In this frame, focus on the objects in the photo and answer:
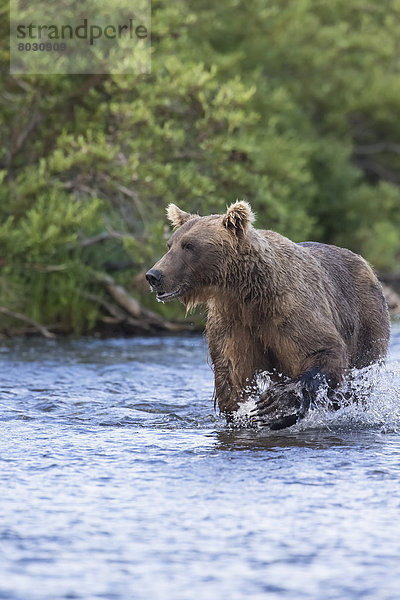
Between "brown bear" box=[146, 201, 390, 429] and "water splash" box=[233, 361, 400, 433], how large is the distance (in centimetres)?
6

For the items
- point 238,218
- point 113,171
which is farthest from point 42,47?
point 238,218

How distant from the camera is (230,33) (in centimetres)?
1995

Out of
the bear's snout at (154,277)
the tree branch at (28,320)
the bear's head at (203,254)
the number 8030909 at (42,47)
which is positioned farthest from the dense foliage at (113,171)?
the bear's snout at (154,277)

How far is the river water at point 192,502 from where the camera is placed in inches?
151

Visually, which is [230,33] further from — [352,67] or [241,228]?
[241,228]

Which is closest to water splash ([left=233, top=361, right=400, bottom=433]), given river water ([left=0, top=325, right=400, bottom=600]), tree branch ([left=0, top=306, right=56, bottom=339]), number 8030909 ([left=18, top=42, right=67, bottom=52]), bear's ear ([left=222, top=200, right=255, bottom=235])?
river water ([left=0, top=325, right=400, bottom=600])

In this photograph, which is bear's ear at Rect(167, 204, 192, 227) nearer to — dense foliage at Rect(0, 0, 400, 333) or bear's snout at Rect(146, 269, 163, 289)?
bear's snout at Rect(146, 269, 163, 289)

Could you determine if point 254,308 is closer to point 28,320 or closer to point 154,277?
point 154,277

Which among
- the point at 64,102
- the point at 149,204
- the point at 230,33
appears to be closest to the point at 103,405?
the point at 149,204

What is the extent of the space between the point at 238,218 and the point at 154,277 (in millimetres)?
641

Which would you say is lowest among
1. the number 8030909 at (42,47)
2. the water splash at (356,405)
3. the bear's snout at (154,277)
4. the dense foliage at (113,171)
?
the water splash at (356,405)

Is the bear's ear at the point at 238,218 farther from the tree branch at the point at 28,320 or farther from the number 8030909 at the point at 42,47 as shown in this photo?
the number 8030909 at the point at 42,47

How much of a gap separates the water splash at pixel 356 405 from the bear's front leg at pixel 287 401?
4cm

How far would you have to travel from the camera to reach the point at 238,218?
20.4 ft
